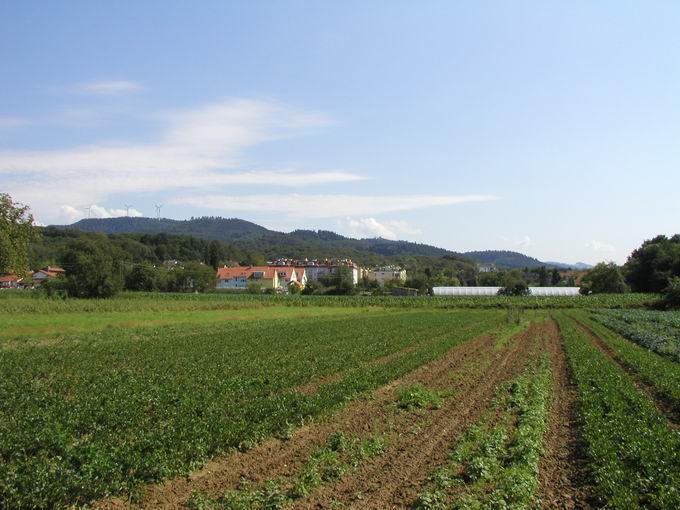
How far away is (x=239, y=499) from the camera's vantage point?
28.5 ft

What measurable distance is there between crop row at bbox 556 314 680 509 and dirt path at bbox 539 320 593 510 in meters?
0.25

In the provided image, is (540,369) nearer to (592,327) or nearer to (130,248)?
(592,327)

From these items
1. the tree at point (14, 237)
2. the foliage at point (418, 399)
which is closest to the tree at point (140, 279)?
the tree at point (14, 237)

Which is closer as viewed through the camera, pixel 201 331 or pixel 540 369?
pixel 540 369

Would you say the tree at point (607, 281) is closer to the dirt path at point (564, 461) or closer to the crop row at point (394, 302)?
the crop row at point (394, 302)

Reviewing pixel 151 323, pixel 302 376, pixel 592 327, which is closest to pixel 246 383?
pixel 302 376

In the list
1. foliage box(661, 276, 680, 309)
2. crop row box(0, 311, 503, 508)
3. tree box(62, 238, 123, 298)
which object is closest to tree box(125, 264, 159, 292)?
tree box(62, 238, 123, 298)

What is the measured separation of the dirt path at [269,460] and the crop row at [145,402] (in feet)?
1.12

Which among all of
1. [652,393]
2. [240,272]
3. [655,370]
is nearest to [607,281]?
[240,272]

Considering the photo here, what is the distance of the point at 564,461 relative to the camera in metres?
11.2

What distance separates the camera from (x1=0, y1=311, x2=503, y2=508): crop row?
9305mm

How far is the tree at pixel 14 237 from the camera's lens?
53922 mm

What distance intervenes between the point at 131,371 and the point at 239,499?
13.4 metres

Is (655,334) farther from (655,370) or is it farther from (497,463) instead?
(497,463)
